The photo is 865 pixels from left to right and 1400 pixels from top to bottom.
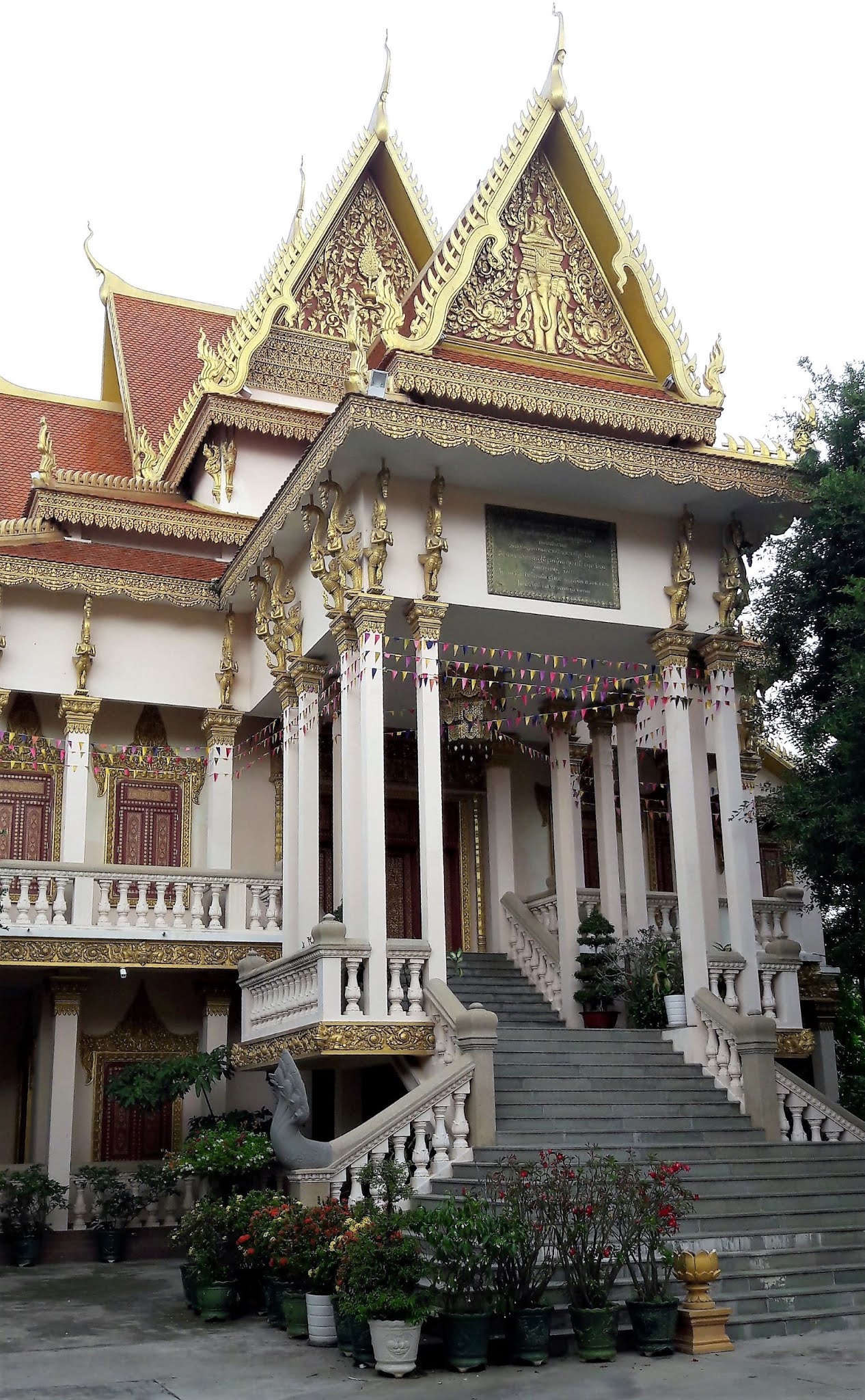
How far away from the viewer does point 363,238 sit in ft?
60.0

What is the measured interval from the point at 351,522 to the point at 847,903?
511 centimetres

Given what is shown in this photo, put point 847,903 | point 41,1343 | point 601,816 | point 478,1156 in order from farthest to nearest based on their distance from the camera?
point 601,816 → point 847,903 → point 478,1156 → point 41,1343

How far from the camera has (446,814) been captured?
1602 cm

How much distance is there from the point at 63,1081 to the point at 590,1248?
7.26 meters

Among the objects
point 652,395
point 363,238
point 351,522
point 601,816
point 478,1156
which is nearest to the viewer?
point 478,1156

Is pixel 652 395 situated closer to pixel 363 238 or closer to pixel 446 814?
pixel 446 814

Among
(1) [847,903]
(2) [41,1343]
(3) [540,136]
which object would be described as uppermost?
(3) [540,136]

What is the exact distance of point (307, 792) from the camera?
1298 cm

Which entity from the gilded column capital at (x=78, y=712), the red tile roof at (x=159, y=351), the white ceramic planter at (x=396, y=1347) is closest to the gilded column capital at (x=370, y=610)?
the gilded column capital at (x=78, y=712)

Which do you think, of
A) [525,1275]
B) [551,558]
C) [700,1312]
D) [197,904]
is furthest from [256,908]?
[700,1312]

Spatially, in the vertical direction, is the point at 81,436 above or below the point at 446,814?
above

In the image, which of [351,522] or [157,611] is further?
[157,611]

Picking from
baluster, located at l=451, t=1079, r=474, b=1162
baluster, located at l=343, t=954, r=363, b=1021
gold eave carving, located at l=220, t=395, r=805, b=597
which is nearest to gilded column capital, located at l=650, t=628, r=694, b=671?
gold eave carving, located at l=220, t=395, r=805, b=597

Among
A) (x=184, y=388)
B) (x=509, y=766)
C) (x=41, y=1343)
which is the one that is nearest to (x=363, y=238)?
(x=184, y=388)
